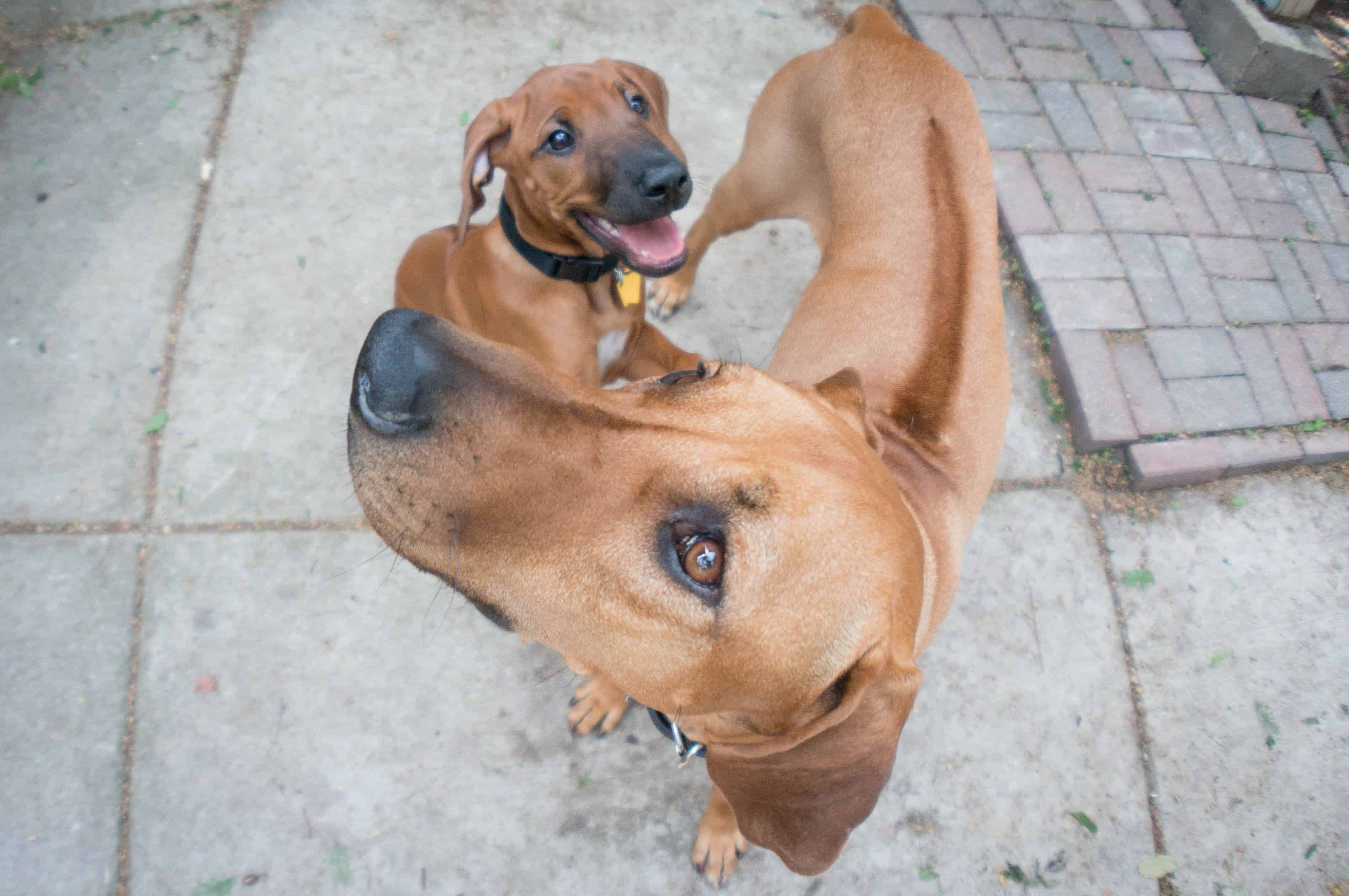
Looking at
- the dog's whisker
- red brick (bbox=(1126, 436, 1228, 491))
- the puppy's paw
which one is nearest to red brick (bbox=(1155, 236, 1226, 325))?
red brick (bbox=(1126, 436, 1228, 491))

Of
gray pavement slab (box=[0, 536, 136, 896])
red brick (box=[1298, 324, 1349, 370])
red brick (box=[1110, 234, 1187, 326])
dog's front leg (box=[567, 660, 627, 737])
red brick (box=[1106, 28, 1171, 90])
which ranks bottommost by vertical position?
gray pavement slab (box=[0, 536, 136, 896])

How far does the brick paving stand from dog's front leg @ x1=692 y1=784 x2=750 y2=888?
8.52 ft

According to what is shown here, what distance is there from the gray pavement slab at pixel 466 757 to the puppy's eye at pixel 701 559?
1679mm

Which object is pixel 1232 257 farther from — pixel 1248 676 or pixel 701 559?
pixel 701 559

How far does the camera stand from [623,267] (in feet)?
9.89

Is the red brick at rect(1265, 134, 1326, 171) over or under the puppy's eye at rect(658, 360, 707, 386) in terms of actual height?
under

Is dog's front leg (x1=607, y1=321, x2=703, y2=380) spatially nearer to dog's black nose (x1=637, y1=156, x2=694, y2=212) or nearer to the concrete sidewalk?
the concrete sidewalk

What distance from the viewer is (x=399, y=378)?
5.47 ft

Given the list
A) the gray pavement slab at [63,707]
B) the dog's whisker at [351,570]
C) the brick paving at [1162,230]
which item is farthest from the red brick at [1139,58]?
the gray pavement slab at [63,707]

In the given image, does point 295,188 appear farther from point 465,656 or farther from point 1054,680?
point 1054,680

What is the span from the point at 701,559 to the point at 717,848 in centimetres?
173

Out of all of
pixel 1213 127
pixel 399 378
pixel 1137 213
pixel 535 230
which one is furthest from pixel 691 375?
pixel 1213 127

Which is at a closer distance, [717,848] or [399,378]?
[399,378]

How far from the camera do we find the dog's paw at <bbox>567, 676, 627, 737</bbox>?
3.05 m
